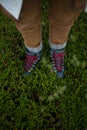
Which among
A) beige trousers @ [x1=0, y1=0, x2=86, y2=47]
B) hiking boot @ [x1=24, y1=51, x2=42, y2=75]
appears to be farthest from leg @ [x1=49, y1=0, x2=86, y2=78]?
hiking boot @ [x1=24, y1=51, x2=42, y2=75]

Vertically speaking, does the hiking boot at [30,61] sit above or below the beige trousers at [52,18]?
below

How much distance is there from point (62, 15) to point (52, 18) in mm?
127

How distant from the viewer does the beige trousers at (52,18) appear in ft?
5.48

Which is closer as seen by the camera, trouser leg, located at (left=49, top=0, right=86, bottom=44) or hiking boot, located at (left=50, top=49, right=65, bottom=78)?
trouser leg, located at (left=49, top=0, right=86, bottom=44)

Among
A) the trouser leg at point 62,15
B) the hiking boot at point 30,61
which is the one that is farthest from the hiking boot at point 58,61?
the trouser leg at point 62,15

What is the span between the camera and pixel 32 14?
176 centimetres

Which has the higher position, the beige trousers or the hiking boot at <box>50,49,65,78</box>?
the beige trousers

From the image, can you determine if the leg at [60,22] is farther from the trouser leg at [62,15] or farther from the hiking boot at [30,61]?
the hiking boot at [30,61]

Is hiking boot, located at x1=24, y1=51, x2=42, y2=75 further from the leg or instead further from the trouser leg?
the trouser leg

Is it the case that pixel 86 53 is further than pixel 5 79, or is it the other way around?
pixel 86 53

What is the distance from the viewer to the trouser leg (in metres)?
1.66

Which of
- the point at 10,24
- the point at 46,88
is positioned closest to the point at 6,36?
the point at 10,24

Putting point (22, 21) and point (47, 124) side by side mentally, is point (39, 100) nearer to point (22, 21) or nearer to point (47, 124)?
point (47, 124)

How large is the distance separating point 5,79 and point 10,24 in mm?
619
